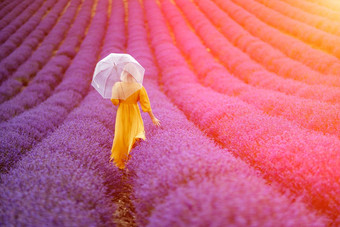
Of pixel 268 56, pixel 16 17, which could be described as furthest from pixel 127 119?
pixel 16 17

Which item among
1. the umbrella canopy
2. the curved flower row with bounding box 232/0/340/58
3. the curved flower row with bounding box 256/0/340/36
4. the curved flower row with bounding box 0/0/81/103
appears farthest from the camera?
the curved flower row with bounding box 256/0/340/36

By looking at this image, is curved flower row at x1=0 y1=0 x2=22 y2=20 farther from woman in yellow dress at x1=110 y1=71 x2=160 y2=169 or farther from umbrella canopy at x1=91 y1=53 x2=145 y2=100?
woman in yellow dress at x1=110 y1=71 x2=160 y2=169

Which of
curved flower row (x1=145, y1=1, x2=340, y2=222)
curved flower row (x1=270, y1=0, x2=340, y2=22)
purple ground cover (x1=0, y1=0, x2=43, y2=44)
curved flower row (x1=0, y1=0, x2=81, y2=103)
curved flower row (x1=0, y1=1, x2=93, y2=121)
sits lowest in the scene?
purple ground cover (x1=0, y1=0, x2=43, y2=44)

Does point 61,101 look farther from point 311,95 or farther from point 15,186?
point 311,95

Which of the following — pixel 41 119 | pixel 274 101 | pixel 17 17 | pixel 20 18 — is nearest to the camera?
pixel 274 101

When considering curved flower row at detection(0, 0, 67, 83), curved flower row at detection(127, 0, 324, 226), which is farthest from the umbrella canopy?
curved flower row at detection(0, 0, 67, 83)

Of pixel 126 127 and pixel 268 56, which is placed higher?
pixel 268 56

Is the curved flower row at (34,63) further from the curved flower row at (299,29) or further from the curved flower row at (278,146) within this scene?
the curved flower row at (299,29)

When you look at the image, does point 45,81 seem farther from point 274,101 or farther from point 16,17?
point 16,17
